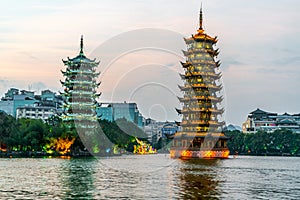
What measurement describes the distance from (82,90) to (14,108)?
74502 mm

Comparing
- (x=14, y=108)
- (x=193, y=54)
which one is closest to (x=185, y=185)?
(x=193, y=54)

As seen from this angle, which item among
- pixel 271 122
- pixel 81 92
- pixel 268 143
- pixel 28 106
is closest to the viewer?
pixel 81 92

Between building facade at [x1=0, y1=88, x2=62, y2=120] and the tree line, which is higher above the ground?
building facade at [x1=0, y1=88, x2=62, y2=120]

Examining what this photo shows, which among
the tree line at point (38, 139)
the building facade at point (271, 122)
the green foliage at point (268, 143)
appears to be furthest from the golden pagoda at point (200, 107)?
the building facade at point (271, 122)

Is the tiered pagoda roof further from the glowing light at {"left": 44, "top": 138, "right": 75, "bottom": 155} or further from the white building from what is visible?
the white building

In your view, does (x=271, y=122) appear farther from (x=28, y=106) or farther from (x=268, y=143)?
(x=28, y=106)

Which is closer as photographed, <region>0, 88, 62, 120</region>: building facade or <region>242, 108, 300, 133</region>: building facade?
<region>0, 88, 62, 120</region>: building facade

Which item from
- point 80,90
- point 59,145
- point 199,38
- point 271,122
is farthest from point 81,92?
point 271,122

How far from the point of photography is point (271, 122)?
18000 centimetres

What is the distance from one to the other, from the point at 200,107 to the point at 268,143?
49468mm

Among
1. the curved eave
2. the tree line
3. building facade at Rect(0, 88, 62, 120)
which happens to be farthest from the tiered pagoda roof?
building facade at Rect(0, 88, 62, 120)

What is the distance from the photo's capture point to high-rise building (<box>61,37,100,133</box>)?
113m

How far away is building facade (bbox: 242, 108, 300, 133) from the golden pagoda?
2907 inches

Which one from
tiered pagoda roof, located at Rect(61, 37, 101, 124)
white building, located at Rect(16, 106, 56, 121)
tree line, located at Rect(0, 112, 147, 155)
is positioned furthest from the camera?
white building, located at Rect(16, 106, 56, 121)
